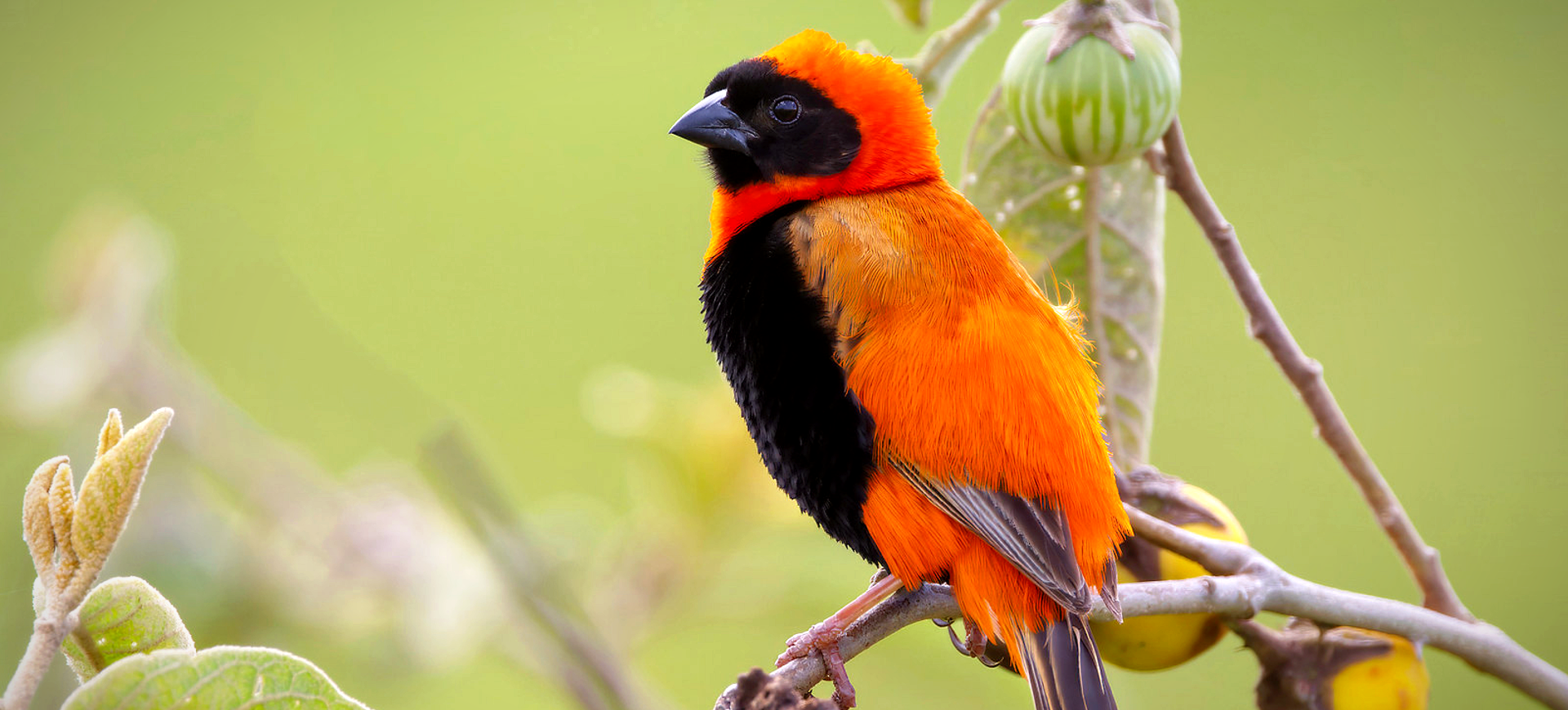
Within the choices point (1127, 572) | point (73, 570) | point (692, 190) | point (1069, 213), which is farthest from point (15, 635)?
A: point (692, 190)

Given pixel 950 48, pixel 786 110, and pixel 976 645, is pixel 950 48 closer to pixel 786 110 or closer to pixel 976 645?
pixel 786 110

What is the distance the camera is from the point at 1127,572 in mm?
1713

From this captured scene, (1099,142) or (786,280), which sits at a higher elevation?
(1099,142)

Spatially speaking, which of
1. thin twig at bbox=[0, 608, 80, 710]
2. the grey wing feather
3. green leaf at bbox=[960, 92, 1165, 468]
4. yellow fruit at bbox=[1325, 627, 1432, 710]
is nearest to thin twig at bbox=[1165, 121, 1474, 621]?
yellow fruit at bbox=[1325, 627, 1432, 710]

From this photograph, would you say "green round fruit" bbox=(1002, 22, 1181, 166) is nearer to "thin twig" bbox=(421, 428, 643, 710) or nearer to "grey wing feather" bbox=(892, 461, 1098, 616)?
"grey wing feather" bbox=(892, 461, 1098, 616)

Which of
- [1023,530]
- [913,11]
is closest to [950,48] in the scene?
[913,11]

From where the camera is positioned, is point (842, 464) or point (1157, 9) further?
point (1157, 9)

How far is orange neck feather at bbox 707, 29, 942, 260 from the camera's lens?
196cm

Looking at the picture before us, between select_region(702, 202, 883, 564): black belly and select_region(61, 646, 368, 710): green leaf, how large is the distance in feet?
3.08

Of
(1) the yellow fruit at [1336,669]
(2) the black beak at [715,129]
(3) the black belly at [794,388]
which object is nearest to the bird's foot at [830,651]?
(3) the black belly at [794,388]

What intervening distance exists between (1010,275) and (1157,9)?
0.55 metres

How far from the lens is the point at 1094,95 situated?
64.1 inches

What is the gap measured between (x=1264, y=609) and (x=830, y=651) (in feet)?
1.84

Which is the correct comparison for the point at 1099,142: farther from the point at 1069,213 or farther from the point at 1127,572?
the point at 1127,572
